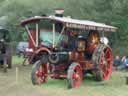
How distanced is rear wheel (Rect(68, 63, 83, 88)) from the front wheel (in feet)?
3.90

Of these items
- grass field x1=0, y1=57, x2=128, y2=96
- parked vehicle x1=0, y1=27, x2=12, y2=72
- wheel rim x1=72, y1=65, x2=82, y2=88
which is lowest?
grass field x1=0, y1=57, x2=128, y2=96

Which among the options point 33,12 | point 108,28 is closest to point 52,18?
point 108,28

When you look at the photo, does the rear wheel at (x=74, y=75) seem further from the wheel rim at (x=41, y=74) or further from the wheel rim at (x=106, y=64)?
the wheel rim at (x=106, y=64)

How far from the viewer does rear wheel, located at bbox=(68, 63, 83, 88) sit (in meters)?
16.5

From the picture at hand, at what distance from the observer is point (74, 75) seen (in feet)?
55.6

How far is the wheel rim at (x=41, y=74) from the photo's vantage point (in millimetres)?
17538

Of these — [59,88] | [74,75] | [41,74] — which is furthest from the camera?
[41,74]

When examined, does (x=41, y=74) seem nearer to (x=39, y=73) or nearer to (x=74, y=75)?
(x=39, y=73)

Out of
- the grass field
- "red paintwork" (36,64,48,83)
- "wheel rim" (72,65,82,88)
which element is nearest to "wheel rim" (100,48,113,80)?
the grass field

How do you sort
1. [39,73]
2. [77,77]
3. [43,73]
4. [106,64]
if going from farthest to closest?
[106,64]
[43,73]
[39,73]
[77,77]

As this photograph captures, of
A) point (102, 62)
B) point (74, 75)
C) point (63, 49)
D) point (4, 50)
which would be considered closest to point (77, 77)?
point (74, 75)

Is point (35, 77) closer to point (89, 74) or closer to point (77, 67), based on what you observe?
point (77, 67)

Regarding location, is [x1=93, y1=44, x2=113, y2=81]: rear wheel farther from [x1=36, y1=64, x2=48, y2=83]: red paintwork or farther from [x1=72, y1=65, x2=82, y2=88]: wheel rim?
[x1=36, y1=64, x2=48, y2=83]: red paintwork

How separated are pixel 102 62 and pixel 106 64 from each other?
678mm
